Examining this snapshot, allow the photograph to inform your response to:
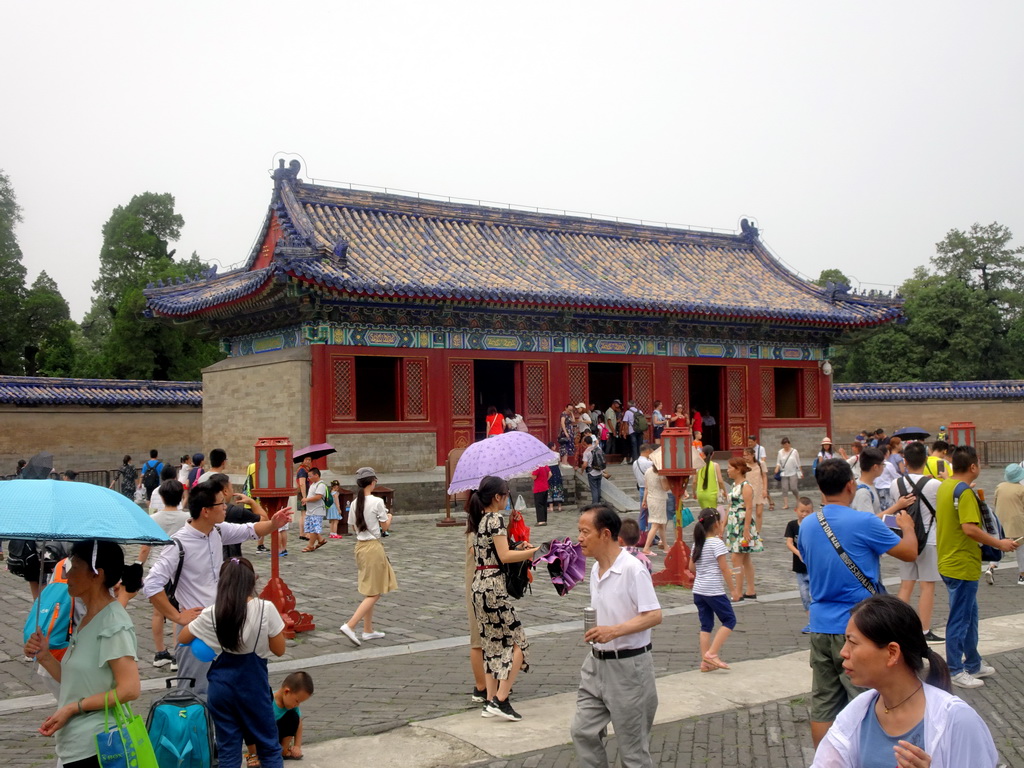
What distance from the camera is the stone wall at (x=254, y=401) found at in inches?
768

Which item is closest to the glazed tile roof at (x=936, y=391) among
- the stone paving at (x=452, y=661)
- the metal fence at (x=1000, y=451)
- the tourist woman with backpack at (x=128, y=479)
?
the metal fence at (x=1000, y=451)

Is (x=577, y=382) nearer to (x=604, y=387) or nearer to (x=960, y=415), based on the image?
(x=604, y=387)

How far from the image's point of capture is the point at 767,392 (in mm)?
25625

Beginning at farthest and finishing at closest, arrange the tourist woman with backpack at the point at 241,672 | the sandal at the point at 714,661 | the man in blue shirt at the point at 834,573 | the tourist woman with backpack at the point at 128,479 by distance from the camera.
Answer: the tourist woman with backpack at the point at 128,479 < the sandal at the point at 714,661 < the man in blue shirt at the point at 834,573 < the tourist woman with backpack at the point at 241,672

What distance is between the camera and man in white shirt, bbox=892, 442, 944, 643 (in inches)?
300

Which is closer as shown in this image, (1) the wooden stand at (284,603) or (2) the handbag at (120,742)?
(2) the handbag at (120,742)

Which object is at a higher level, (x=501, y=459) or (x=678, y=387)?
(x=678, y=387)

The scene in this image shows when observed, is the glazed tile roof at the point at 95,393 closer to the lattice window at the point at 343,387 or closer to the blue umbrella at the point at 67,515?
the lattice window at the point at 343,387

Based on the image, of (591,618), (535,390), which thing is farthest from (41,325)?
(591,618)

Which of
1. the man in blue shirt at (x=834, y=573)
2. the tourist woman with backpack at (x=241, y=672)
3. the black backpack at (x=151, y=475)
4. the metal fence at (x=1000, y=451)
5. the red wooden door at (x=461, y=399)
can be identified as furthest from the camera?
the metal fence at (x=1000, y=451)

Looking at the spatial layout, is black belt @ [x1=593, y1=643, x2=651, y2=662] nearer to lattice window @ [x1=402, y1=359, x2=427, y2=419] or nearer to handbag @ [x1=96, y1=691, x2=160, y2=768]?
handbag @ [x1=96, y1=691, x2=160, y2=768]

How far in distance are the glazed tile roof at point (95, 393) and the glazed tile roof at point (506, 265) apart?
351 centimetres

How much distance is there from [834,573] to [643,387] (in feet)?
62.3

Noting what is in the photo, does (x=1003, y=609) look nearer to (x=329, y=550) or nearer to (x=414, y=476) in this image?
(x=329, y=550)
